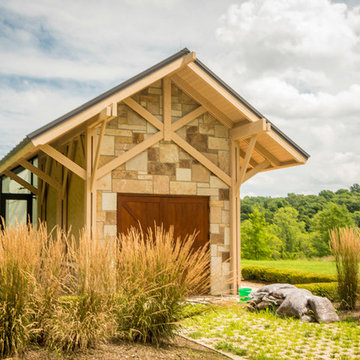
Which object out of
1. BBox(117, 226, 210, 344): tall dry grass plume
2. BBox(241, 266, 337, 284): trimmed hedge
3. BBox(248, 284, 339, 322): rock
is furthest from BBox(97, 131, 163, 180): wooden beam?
BBox(241, 266, 337, 284): trimmed hedge

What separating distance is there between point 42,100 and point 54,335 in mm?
20262

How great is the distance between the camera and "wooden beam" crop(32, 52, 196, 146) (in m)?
7.87

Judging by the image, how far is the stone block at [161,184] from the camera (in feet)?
31.1

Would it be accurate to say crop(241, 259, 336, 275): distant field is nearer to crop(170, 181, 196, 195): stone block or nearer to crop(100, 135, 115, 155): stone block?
crop(170, 181, 196, 195): stone block

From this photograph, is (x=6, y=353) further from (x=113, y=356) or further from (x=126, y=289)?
(x=126, y=289)

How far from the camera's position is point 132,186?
9.26m

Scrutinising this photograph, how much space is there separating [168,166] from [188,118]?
107 centimetres

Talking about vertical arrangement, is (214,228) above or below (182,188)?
below

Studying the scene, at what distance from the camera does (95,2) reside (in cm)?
1141

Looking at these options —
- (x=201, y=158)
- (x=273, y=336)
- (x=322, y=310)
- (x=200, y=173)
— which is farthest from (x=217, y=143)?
(x=273, y=336)

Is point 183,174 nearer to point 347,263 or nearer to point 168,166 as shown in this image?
point 168,166

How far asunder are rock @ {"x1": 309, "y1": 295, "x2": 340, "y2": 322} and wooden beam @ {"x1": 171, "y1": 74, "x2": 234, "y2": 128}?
4.02 m

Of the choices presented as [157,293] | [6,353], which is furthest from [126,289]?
[6,353]

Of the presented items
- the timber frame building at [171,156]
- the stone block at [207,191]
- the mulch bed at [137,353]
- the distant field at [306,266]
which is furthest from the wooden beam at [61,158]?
the distant field at [306,266]
